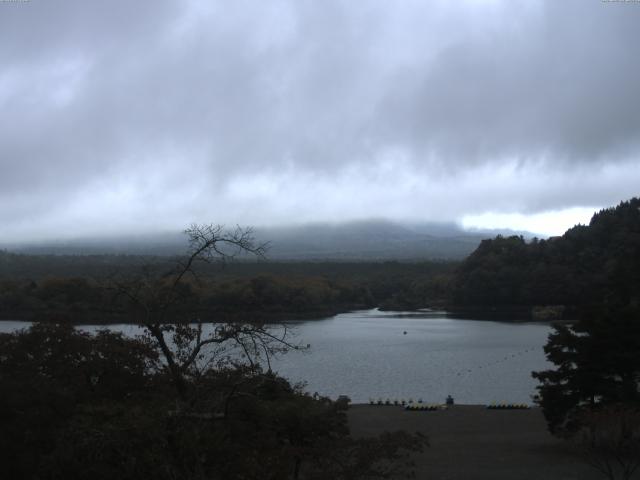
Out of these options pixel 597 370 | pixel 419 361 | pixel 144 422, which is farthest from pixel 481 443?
pixel 419 361

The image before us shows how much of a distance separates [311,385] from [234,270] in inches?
1694

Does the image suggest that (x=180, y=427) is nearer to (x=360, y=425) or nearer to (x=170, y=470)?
(x=170, y=470)

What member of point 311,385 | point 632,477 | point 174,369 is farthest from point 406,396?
point 174,369

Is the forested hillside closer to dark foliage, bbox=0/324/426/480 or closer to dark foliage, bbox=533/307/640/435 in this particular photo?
dark foliage, bbox=533/307/640/435

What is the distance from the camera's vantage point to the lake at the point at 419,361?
82.8ft

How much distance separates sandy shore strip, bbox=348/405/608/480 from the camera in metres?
12.5

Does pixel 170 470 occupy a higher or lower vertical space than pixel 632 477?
higher

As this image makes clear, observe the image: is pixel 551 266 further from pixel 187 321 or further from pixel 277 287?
pixel 187 321

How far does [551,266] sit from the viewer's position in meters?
59.7

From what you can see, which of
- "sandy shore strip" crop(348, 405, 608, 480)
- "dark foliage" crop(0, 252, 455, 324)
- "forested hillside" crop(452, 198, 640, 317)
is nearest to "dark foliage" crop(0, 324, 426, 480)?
"sandy shore strip" crop(348, 405, 608, 480)

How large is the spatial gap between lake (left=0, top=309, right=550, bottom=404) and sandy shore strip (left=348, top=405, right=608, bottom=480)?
323 cm

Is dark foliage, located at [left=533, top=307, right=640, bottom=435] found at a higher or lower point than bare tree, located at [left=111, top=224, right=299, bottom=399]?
lower

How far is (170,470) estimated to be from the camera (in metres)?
5.36

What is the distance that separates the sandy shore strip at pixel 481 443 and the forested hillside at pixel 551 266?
116 ft
